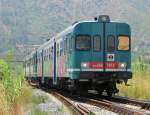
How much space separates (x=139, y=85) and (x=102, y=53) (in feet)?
13.0

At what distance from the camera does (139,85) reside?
2698 cm

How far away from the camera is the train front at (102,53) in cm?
2352

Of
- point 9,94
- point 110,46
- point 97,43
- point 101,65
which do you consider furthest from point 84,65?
point 9,94

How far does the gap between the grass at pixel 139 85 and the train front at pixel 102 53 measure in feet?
3.89

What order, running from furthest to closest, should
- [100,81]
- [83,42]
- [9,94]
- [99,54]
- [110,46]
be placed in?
1. [110,46]
2. [83,42]
3. [99,54]
4. [100,81]
5. [9,94]

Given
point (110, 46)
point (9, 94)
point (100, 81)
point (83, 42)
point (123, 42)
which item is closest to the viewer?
point (9, 94)

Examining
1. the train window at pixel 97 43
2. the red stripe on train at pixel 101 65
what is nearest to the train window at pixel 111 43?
the train window at pixel 97 43

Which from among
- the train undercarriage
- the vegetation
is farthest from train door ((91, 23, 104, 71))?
the vegetation

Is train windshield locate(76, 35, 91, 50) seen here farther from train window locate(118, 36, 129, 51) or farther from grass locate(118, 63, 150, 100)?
grass locate(118, 63, 150, 100)

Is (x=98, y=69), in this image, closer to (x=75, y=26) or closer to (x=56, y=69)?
(x=75, y=26)

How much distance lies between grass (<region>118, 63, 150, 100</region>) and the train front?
1184mm

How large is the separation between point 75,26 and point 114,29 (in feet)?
5.18

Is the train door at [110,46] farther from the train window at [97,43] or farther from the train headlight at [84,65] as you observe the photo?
the train headlight at [84,65]

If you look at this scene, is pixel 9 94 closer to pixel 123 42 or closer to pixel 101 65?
pixel 101 65
